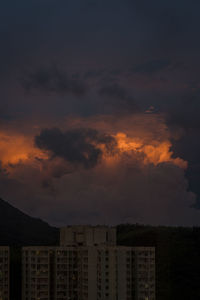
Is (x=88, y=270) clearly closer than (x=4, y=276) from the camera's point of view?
Yes

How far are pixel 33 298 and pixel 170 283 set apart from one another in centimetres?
1485

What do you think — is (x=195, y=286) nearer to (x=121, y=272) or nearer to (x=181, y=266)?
(x=181, y=266)

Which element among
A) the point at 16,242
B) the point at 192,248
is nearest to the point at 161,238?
the point at 192,248

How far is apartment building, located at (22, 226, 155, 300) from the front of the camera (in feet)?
83.5

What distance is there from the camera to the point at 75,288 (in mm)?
27281

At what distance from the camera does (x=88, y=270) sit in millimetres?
26047

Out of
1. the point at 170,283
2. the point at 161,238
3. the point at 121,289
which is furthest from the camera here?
the point at 161,238

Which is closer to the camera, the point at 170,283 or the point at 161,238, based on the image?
the point at 170,283

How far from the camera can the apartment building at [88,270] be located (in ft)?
83.5

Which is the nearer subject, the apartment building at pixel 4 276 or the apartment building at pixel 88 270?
the apartment building at pixel 88 270

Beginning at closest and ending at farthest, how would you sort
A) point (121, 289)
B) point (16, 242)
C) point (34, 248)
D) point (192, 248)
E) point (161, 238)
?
point (121, 289) < point (34, 248) < point (192, 248) < point (161, 238) < point (16, 242)

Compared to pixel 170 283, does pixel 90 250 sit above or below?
above

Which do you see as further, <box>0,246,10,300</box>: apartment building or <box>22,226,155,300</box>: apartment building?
<box>0,246,10,300</box>: apartment building

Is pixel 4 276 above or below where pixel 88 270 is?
below
